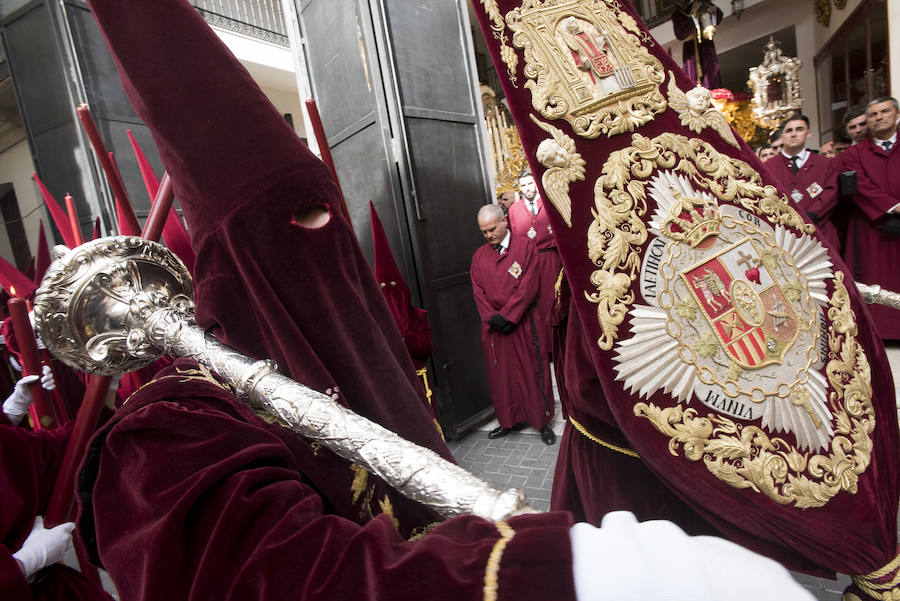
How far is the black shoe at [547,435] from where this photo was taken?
3521mm

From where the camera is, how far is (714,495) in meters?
0.85

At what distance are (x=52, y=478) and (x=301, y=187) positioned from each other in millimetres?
1620

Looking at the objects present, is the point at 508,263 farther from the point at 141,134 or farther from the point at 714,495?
the point at 141,134

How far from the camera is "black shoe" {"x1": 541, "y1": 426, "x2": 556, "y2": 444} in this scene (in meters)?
3.52

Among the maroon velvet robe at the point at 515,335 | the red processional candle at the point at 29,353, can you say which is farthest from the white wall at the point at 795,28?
the red processional candle at the point at 29,353

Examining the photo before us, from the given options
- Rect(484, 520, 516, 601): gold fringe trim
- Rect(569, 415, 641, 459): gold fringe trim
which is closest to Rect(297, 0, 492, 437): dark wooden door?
Rect(569, 415, 641, 459): gold fringe trim

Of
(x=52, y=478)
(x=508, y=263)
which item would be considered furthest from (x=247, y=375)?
(x=508, y=263)

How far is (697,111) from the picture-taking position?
1.15 meters

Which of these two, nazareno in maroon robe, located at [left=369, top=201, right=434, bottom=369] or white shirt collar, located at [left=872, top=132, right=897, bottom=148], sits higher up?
white shirt collar, located at [left=872, top=132, right=897, bottom=148]

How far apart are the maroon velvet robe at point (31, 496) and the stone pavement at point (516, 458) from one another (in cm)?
186

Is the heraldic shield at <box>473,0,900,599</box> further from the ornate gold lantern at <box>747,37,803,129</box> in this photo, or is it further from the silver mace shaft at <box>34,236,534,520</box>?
the ornate gold lantern at <box>747,37,803,129</box>

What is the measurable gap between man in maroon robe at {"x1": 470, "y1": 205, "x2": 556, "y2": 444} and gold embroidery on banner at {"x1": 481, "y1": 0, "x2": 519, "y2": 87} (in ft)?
8.52

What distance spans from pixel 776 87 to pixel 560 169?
9.63 meters

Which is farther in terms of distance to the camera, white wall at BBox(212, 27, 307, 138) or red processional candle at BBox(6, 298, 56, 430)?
white wall at BBox(212, 27, 307, 138)
